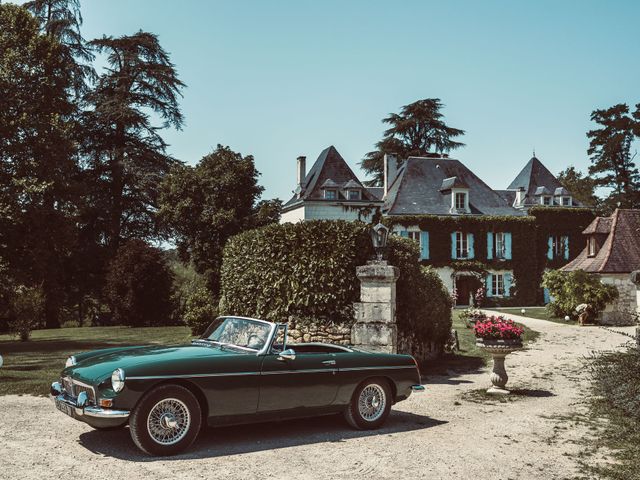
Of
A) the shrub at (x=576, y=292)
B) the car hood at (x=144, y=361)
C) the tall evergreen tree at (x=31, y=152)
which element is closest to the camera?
the car hood at (x=144, y=361)

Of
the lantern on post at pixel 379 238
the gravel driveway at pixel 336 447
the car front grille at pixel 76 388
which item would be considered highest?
the lantern on post at pixel 379 238

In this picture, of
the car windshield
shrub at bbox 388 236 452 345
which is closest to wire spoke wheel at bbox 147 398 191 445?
the car windshield

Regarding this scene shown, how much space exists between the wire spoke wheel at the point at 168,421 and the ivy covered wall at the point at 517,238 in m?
32.4

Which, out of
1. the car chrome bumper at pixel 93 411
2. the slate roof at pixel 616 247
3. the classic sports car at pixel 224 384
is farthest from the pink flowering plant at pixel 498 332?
the slate roof at pixel 616 247

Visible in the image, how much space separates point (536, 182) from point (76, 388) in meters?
42.5

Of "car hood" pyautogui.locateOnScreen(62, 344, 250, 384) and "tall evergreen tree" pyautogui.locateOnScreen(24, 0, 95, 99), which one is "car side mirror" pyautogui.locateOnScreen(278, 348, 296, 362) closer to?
"car hood" pyautogui.locateOnScreen(62, 344, 250, 384)

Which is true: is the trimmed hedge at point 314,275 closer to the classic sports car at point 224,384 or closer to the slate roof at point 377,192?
the classic sports car at point 224,384

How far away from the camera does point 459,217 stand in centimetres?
3978

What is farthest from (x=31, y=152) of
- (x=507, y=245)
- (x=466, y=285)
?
(x=507, y=245)

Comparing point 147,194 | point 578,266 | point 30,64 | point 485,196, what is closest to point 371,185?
point 485,196

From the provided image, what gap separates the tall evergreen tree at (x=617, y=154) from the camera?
5442 cm

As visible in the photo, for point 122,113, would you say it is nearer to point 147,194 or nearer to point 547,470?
point 147,194

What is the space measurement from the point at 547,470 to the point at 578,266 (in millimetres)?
24537

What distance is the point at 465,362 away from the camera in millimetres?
14273
